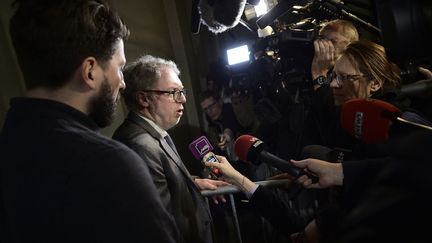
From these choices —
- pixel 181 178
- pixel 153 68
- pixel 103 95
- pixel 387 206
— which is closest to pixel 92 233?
pixel 103 95

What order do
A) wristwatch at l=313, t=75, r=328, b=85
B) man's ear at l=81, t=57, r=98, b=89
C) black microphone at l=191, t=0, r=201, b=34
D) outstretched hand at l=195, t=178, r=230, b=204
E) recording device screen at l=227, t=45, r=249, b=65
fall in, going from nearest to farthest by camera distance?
man's ear at l=81, t=57, r=98, b=89 → outstretched hand at l=195, t=178, r=230, b=204 → wristwatch at l=313, t=75, r=328, b=85 → black microphone at l=191, t=0, r=201, b=34 → recording device screen at l=227, t=45, r=249, b=65

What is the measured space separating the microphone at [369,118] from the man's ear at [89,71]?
83 centimetres

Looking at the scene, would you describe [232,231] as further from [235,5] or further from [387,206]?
[387,206]

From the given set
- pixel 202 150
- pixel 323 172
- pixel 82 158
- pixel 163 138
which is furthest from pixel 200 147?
pixel 82 158

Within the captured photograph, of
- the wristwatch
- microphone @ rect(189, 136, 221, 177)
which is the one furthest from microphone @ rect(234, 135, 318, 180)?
the wristwatch

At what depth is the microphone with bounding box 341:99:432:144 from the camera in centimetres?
113

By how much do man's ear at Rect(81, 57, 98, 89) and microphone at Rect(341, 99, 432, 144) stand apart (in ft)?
2.71

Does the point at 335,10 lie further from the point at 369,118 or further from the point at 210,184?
the point at 210,184

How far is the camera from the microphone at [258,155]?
4.63 feet

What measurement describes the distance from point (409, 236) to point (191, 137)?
470 centimetres

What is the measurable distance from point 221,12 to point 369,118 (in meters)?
1.16

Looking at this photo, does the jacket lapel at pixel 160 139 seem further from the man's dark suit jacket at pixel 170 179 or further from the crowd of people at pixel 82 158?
the crowd of people at pixel 82 158

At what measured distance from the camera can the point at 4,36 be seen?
332 centimetres

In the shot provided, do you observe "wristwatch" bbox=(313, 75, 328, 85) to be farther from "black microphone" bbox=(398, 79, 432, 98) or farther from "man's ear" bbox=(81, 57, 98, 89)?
"man's ear" bbox=(81, 57, 98, 89)
